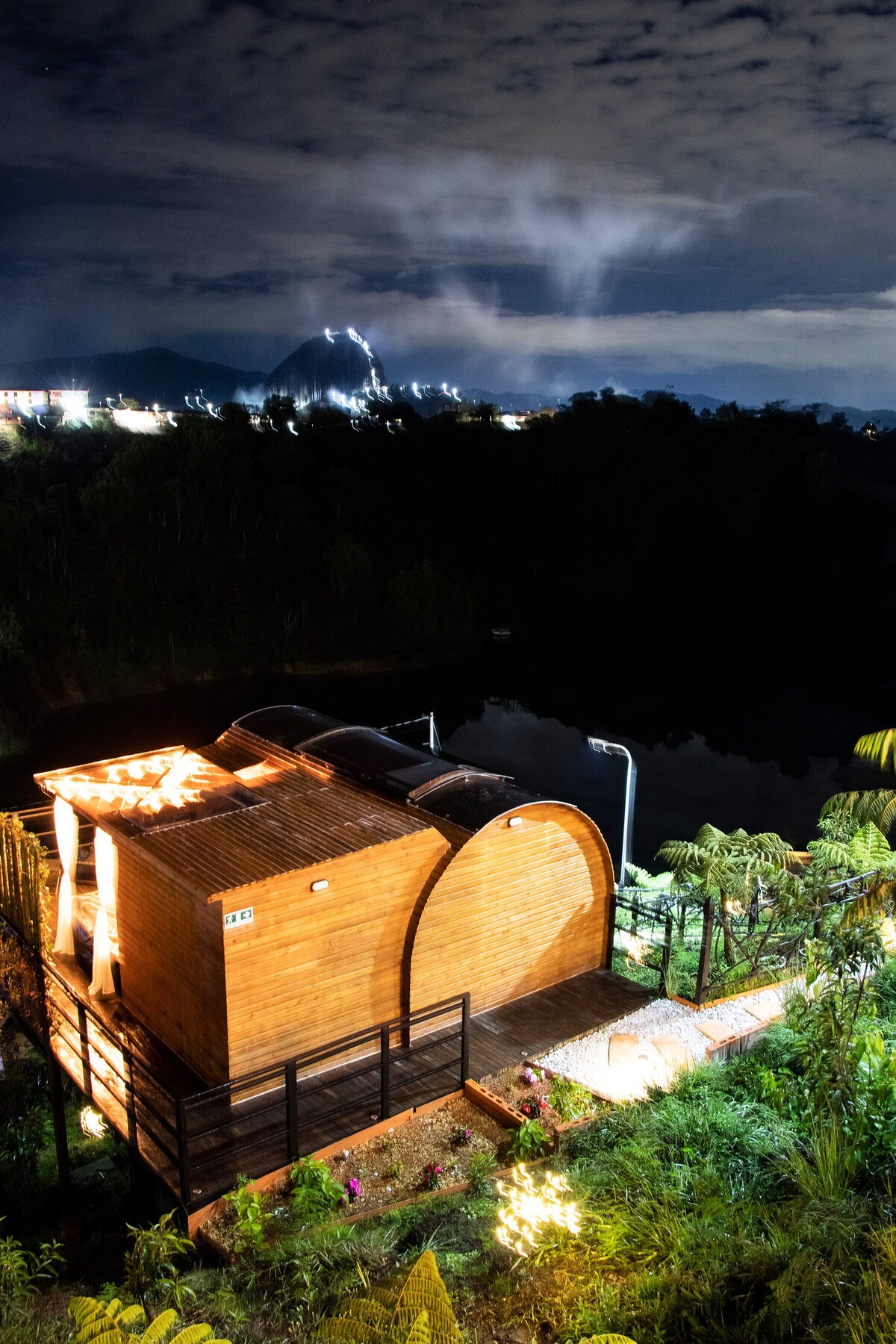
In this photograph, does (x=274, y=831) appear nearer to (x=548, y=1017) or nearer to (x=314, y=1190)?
(x=314, y=1190)

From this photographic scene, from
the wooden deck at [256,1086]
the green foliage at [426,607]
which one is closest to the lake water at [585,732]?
the green foliage at [426,607]

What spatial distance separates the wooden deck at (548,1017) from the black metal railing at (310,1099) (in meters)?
0.43

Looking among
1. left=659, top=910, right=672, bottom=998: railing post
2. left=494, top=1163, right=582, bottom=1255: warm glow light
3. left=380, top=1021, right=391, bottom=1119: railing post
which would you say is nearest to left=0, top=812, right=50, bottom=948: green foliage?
left=380, top=1021, right=391, bottom=1119: railing post

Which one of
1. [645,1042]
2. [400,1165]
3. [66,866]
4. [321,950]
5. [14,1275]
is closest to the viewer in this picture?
[14,1275]

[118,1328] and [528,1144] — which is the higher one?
[118,1328]

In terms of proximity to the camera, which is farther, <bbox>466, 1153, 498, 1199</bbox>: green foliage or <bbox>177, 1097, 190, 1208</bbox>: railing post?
<bbox>466, 1153, 498, 1199</bbox>: green foliage

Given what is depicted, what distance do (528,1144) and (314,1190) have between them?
1.96 metres

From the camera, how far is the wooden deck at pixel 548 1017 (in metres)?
10.3

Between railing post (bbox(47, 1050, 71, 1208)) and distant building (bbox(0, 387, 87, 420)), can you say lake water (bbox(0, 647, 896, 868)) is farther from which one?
distant building (bbox(0, 387, 87, 420))

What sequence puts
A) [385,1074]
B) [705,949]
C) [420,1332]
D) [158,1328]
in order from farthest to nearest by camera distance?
1. [705,949]
2. [385,1074]
3. [158,1328]
4. [420,1332]

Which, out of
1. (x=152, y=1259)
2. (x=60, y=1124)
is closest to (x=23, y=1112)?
(x=60, y=1124)

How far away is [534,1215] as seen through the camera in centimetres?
712

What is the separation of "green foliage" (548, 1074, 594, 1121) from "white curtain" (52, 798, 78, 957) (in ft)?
21.9

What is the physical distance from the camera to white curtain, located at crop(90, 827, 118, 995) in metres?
11.0
